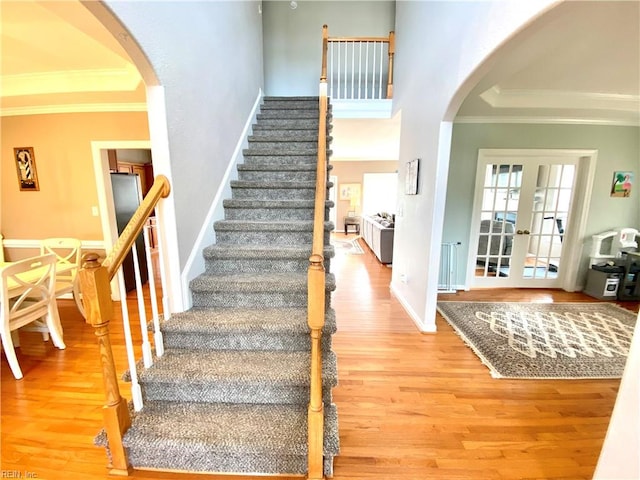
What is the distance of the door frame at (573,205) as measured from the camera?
3564mm

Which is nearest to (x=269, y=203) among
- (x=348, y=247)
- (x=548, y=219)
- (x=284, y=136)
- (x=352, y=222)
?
(x=284, y=136)

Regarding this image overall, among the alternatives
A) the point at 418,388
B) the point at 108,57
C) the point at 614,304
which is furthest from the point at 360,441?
the point at 614,304

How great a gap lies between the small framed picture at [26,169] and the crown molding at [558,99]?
17.9 feet

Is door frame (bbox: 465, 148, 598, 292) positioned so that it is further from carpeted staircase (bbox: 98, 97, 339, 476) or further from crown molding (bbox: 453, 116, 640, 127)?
carpeted staircase (bbox: 98, 97, 339, 476)

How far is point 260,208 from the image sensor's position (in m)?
2.49

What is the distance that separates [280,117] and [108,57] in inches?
73.8

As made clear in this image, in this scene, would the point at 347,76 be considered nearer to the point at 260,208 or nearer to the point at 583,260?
the point at 260,208

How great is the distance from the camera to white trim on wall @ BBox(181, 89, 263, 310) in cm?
183

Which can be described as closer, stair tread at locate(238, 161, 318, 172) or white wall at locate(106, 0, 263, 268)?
white wall at locate(106, 0, 263, 268)

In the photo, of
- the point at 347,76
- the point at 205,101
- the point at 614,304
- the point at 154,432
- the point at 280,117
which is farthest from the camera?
the point at 347,76

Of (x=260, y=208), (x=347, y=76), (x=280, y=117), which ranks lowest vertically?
(x=260, y=208)

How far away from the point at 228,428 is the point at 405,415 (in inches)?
42.6

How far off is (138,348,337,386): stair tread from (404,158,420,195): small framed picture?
6.76 ft

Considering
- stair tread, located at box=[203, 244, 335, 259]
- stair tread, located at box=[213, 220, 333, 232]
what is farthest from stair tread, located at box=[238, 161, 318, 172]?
stair tread, located at box=[203, 244, 335, 259]
